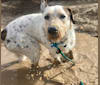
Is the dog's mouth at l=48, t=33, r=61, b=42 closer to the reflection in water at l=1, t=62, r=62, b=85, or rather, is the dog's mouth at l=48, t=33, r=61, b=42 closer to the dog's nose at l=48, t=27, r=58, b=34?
the dog's nose at l=48, t=27, r=58, b=34

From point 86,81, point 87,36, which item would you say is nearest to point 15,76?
point 86,81

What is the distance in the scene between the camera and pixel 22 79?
4.17m

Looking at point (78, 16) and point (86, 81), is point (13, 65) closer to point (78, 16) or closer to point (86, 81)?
point (86, 81)

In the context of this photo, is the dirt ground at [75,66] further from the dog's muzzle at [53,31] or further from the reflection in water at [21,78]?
the dog's muzzle at [53,31]

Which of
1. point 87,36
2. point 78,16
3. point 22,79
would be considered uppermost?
point 78,16

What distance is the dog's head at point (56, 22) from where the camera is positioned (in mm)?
3295

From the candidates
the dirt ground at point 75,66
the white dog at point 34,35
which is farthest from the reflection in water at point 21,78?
the white dog at point 34,35

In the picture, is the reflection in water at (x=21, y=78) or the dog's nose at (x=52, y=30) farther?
the reflection in water at (x=21, y=78)

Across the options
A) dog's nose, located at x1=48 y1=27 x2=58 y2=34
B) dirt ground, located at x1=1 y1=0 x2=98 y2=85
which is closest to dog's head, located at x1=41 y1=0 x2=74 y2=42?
dog's nose, located at x1=48 y1=27 x2=58 y2=34

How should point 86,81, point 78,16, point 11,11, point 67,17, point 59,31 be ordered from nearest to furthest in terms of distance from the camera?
point 59,31 < point 67,17 < point 86,81 < point 78,16 < point 11,11

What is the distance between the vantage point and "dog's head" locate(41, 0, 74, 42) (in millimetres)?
3295

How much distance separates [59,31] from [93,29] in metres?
2.40

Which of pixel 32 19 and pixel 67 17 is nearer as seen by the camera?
pixel 67 17

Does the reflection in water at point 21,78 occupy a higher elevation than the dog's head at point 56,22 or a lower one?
lower
